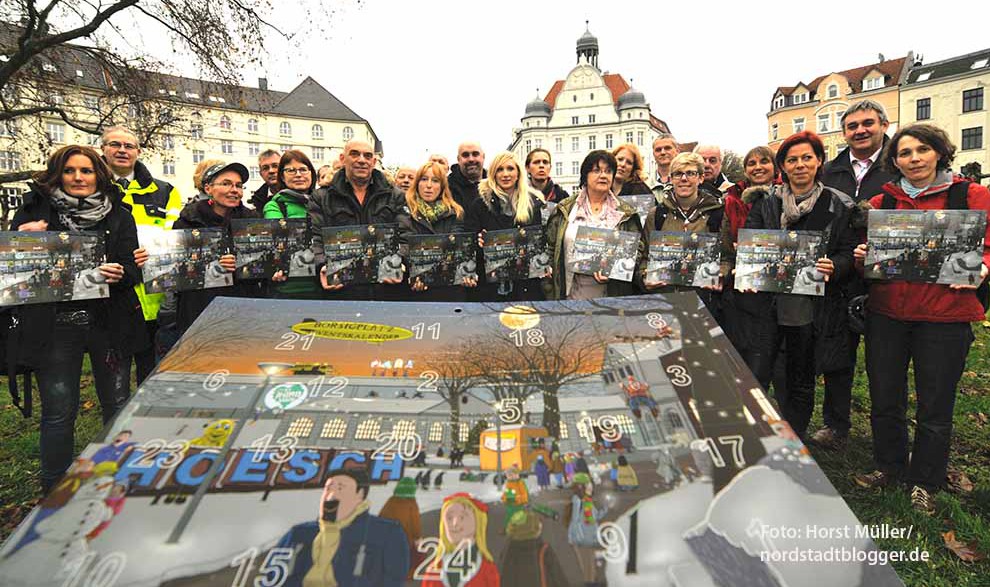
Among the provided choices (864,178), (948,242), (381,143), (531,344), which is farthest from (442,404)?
(381,143)

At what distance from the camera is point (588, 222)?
432 cm

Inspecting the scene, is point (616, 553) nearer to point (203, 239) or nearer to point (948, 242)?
point (948, 242)

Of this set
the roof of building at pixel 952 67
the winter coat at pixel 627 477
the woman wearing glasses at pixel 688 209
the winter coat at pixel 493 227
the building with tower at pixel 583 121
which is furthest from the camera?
the building with tower at pixel 583 121

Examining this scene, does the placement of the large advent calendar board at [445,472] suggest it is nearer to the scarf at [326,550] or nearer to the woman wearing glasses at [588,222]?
the scarf at [326,550]

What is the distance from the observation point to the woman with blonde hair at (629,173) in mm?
5578

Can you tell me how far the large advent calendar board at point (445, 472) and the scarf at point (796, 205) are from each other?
1754mm

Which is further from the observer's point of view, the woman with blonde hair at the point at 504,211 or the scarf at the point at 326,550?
the woman with blonde hair at the point at 504,211

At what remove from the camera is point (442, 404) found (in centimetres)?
205

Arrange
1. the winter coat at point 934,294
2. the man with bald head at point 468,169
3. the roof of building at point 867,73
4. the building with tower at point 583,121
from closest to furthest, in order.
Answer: the winter coat at point 934,294 < the man with bald head at point 468,169 < the roof of building at point 867,73 < the building with tower at point 583,121

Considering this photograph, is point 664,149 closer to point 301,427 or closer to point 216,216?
point 216,216

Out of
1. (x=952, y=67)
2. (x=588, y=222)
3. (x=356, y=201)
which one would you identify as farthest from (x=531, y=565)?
(x=952, y=67)

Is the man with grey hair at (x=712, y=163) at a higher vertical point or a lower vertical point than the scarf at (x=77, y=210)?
higher

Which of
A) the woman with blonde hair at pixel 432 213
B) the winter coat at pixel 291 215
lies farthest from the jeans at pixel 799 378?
the winter coat at pixel 291 215

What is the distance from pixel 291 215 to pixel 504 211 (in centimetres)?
182
